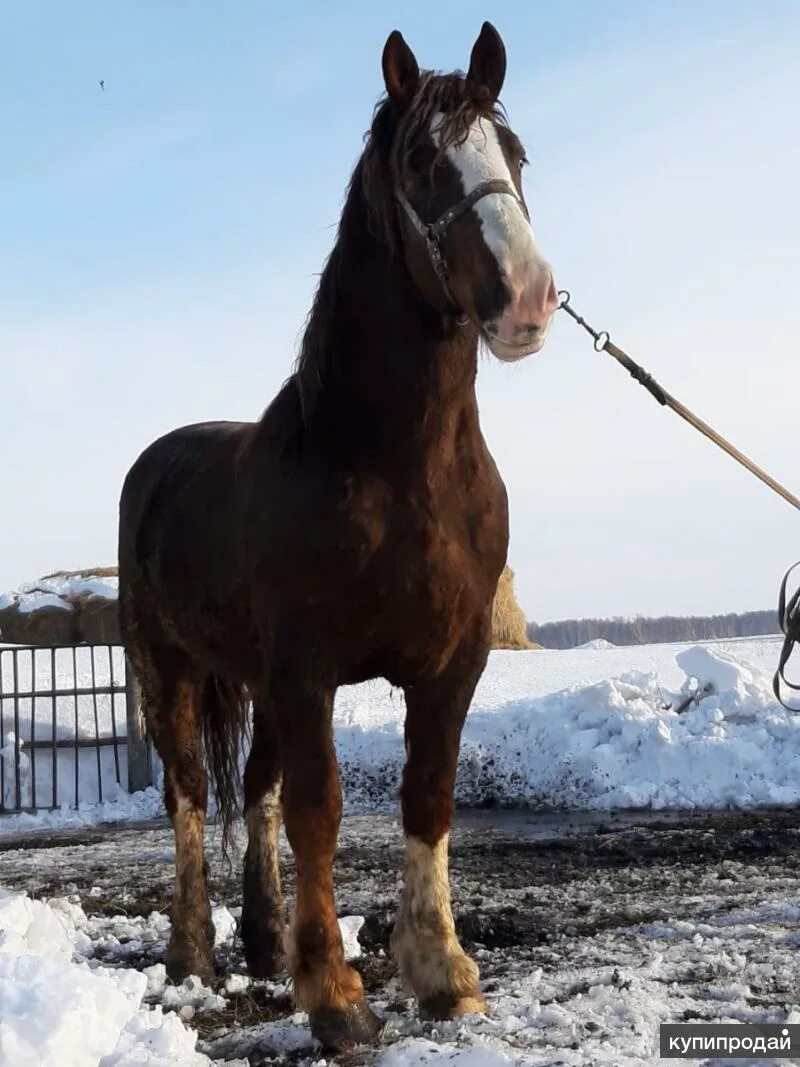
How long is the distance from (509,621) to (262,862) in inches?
773

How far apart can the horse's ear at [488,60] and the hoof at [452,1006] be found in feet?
8.54

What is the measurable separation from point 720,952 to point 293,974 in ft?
4.76

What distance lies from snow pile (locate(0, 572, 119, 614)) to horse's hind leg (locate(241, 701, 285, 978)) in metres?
14.2

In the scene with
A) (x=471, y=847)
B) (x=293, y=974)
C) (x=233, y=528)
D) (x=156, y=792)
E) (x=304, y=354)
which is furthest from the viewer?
(x=156, y=792)

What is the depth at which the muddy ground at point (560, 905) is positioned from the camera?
3.03 m

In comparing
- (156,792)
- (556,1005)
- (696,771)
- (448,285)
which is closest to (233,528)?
(448,285)

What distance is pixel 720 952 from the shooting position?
3.48 meters

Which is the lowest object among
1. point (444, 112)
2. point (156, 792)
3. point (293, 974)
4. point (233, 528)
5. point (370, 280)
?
point (156, 792)

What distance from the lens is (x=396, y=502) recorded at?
292cm

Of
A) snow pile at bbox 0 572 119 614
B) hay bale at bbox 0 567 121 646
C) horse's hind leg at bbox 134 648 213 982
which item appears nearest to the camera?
horse's hind leg at bbox 134 648 213 982

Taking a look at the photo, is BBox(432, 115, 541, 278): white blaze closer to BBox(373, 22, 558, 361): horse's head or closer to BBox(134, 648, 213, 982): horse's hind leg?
BBox(373, 22, 558, 361): horse's head

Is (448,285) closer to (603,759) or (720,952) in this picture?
(720,952)

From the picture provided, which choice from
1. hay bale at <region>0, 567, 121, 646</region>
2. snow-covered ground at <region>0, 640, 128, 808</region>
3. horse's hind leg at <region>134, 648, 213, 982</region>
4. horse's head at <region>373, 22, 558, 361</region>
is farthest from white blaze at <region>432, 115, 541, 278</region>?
hay bale at <region>0, 567, 121, 646</region>

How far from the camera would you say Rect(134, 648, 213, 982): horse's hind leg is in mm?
3832
